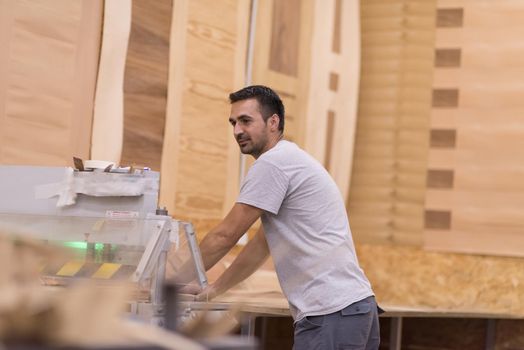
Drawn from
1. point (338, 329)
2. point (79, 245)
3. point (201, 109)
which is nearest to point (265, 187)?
point (338, 329)

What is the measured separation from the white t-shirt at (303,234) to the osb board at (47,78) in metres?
1.16

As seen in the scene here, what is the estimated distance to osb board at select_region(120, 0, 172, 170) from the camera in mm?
4535

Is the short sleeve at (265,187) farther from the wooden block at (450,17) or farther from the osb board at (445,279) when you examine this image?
the wooden block at (450,17)

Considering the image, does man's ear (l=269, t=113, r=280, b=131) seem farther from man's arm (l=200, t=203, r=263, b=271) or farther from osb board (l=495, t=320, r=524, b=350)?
osb board (l=495, t=320, r=524, b=350)

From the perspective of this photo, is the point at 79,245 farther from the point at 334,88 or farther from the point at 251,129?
the point at 334,88

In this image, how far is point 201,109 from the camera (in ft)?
16.5

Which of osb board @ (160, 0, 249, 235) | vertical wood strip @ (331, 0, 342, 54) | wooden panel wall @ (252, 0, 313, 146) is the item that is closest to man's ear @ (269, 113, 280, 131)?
osb board @ (160, 0, 249, 235)

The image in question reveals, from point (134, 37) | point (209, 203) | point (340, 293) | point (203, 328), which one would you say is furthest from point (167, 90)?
point (203, 328)

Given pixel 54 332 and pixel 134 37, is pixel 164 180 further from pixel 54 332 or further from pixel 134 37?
pixel 54 332

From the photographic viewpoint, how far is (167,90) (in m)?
4.79

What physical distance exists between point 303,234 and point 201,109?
1.86m

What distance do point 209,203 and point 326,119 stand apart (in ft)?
3.91

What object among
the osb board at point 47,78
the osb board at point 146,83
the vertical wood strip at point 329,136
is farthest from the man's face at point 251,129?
the vertical wood strip at point 329,136

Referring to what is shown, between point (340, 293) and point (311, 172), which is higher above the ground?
point (311, 172)
